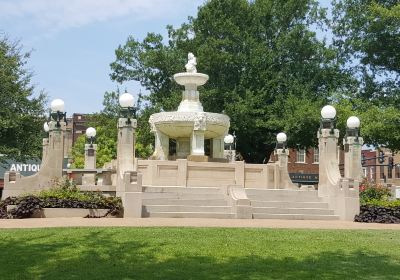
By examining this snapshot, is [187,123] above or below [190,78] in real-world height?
below

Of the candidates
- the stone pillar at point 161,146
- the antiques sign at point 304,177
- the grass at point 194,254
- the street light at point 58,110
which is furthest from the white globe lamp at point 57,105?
the antiques sign at point 304,177

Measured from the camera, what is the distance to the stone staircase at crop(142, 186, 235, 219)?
17828 mm

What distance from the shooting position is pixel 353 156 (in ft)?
80.5

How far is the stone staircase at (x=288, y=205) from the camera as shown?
18.5 metres

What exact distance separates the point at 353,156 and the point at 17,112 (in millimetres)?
18449

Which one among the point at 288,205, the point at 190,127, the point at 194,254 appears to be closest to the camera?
the point at 194,254

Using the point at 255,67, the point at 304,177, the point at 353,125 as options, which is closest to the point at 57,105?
the point at 353,125

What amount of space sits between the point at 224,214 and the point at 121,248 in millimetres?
8120

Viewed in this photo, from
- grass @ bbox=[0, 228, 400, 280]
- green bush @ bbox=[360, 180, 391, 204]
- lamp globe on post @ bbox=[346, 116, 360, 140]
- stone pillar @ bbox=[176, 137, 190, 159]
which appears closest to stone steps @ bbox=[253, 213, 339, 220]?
green bush @ bbox=[360, 180, 391, 204]

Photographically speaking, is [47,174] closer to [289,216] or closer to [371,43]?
[289,216]

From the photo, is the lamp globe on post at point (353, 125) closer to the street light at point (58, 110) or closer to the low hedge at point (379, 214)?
the low hedge at point (379, 214)

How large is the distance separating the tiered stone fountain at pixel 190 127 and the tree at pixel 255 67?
1599 centimetres

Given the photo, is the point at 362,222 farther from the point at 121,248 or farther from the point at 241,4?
the point at 241,4

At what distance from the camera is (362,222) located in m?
18.1
